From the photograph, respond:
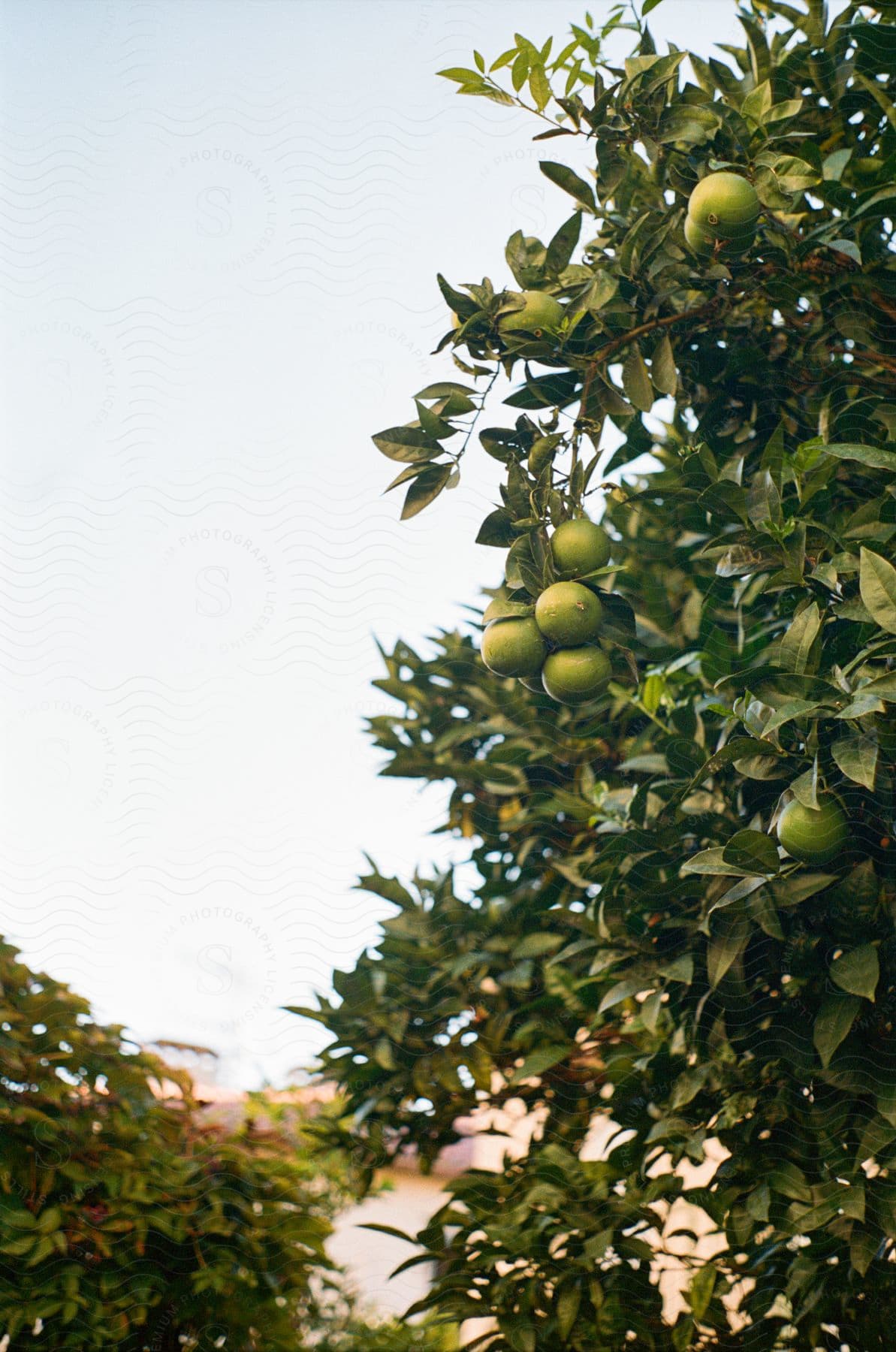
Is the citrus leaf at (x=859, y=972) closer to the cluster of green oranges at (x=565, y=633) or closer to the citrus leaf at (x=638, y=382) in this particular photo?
the cluster of green oranges at (x=565, y=633)

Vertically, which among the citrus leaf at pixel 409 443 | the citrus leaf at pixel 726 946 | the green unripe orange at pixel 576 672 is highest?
the citrus leaf at pixel 409 443

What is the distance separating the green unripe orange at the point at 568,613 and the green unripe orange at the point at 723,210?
23 centimetres

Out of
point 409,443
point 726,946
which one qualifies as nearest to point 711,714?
point 726,946

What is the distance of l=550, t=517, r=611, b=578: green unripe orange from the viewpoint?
60 centimetres

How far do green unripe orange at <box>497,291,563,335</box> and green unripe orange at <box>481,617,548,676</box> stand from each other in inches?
7.4

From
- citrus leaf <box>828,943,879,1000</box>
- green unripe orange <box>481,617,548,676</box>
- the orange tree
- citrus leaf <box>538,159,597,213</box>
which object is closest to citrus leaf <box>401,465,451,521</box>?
the orange tree

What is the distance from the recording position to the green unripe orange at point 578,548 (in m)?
0.60

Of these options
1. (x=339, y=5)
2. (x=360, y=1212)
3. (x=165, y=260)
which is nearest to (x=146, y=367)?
(x=165, y=260)

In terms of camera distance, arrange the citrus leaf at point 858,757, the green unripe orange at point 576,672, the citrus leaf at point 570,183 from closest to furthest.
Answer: the citrus leaf at point 858,757 → the green unripe orange at point 576,672 → the citrus leaf at point 570,183

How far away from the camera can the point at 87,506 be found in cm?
86

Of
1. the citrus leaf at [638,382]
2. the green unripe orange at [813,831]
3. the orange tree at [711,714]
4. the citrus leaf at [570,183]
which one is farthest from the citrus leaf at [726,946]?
the citrus leaf at [570,183]

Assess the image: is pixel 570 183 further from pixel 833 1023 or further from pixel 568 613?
pixel 833 1023

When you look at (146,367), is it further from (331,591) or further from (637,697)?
(637,697)

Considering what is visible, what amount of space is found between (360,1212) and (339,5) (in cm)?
132
